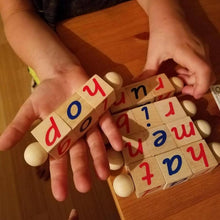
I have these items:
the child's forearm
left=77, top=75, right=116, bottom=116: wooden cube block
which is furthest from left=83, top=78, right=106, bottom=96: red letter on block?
the child's forearm

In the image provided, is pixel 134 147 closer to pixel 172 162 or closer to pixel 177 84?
pixel 172 162

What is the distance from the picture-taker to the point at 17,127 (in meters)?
0.41

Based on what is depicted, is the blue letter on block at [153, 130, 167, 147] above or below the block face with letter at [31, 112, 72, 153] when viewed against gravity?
below

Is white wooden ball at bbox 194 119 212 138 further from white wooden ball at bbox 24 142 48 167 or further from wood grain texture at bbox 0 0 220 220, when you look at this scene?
white wooden ball at bbox 24 142 48 167

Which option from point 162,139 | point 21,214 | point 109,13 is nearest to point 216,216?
point 162,139

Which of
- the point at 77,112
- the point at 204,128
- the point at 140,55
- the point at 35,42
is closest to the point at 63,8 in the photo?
the point at 35,42

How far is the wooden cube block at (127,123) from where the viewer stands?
43 centimetres

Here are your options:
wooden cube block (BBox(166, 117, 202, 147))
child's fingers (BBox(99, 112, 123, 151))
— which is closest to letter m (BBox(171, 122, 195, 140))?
wooden cube block (BBox(166, 117, 202, 147))

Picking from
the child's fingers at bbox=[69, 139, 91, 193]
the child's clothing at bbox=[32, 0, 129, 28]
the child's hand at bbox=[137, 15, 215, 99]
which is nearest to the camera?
the child's fingers at bbox=[69, 139, 91, 193]

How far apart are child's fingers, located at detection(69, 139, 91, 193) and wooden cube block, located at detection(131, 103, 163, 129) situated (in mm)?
110

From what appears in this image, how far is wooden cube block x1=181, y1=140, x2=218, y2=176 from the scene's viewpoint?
0.41 meters

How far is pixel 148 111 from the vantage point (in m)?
0.45

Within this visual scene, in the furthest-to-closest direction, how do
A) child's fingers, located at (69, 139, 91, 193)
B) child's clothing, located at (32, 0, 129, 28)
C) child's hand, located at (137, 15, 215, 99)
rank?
child's clothing, located at (32, 0, 129, 28)
child's hand, located at (137, 15, 215, 99)
child's fingers, located at (69, 139, 91, 193)

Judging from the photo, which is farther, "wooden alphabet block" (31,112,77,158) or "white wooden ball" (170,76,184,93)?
"white wooden ball" (170,76,184,93)
